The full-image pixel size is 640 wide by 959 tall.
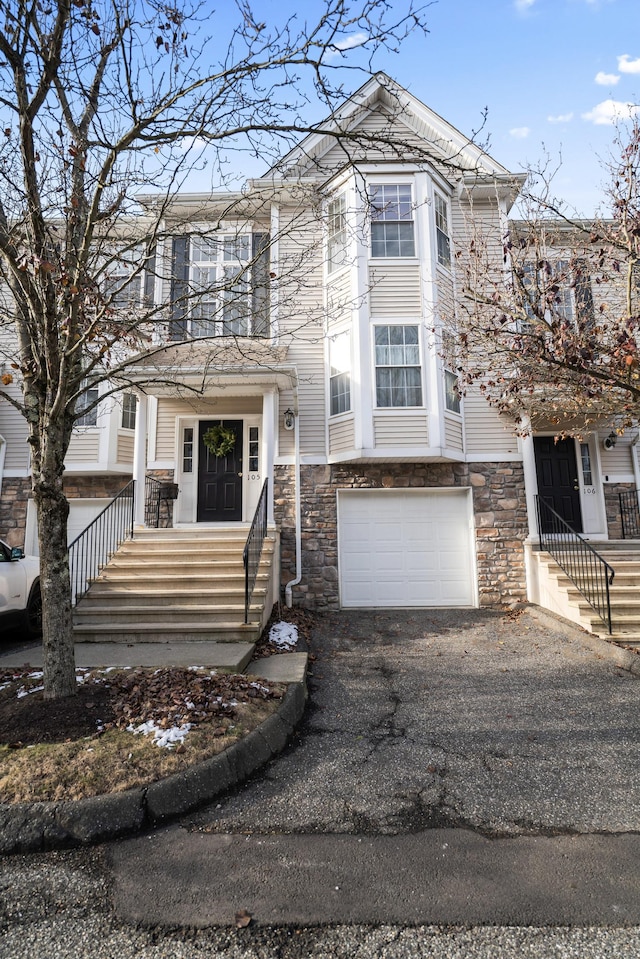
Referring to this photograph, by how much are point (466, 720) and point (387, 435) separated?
585cm

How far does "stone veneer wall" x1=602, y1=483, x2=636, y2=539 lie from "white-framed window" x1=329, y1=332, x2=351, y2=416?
18.4 feet

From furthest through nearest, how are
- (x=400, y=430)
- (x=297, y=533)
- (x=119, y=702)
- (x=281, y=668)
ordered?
(x=297, y=533) < (x=400, y=430) < (x=281, y=668) < (x=119, y=702)

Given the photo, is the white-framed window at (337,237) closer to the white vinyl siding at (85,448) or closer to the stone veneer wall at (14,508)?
the white vinyl siding at (85,448)

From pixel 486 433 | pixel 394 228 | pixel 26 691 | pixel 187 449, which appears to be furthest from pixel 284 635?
pixel 394 228

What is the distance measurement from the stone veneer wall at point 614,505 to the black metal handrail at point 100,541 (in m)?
9.20

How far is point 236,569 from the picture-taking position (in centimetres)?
743

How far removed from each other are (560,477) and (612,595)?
362cm

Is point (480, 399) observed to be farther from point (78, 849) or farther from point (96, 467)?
point (78, 849)

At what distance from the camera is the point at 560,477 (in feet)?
34.8

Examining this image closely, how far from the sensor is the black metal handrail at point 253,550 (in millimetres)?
6183

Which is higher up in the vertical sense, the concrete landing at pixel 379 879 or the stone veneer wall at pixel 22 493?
the stone veneer wall at pixel 22 493

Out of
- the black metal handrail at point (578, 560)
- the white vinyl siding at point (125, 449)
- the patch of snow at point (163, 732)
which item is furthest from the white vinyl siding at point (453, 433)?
the patch of snow at point (163, 732)

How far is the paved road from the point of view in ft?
6.72

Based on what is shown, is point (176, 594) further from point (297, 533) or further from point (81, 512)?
point (81, 512)
